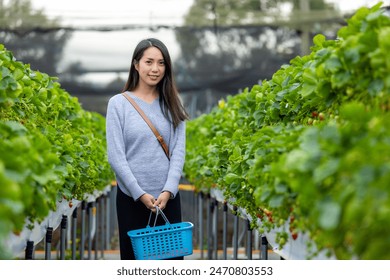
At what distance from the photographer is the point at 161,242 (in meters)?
3.59

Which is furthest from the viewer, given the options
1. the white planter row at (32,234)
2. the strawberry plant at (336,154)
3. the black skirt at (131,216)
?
the black skirt at (131,216)

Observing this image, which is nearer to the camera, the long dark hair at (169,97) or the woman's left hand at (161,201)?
the woman's left hand at (161,201)

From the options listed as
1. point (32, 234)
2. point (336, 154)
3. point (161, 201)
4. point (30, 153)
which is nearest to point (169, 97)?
point (161, 201)

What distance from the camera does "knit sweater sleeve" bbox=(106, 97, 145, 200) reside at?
3.80m

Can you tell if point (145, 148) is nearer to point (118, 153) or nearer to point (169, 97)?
point (118, 153)

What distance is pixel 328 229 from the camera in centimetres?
176

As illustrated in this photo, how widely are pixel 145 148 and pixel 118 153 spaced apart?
165mm

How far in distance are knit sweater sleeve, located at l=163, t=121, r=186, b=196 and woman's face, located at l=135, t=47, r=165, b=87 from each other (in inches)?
12.3

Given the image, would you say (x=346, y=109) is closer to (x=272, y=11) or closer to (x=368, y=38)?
(x=368, y=38)

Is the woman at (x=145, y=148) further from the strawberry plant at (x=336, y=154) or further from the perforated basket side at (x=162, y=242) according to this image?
the strawberry plant at (x=336, y=154)

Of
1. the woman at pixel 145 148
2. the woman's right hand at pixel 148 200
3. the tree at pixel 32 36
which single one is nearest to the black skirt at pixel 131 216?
the woman at pixel 145 148

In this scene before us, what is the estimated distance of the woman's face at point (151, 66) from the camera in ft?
13.0

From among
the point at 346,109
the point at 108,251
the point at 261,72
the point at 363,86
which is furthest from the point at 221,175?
the point at 261,72
